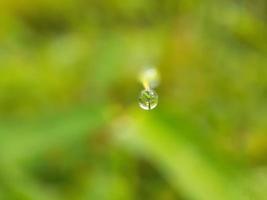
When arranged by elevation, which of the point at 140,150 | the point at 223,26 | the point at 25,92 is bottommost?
the point at 140,150

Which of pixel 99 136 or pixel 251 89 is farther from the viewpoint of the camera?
pixel 251 89

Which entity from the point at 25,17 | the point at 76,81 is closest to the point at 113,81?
the point at 76,81

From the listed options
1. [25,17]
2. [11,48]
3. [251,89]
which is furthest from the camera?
[25,17]

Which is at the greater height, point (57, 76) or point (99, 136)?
point (57, 76)

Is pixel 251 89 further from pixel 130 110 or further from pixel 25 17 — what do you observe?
pixel 25 17

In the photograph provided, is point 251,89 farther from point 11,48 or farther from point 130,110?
point 11,48

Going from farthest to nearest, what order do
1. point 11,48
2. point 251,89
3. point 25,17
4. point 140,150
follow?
point 25,17 < point 11,48 < point 251,89 < point 140,150
